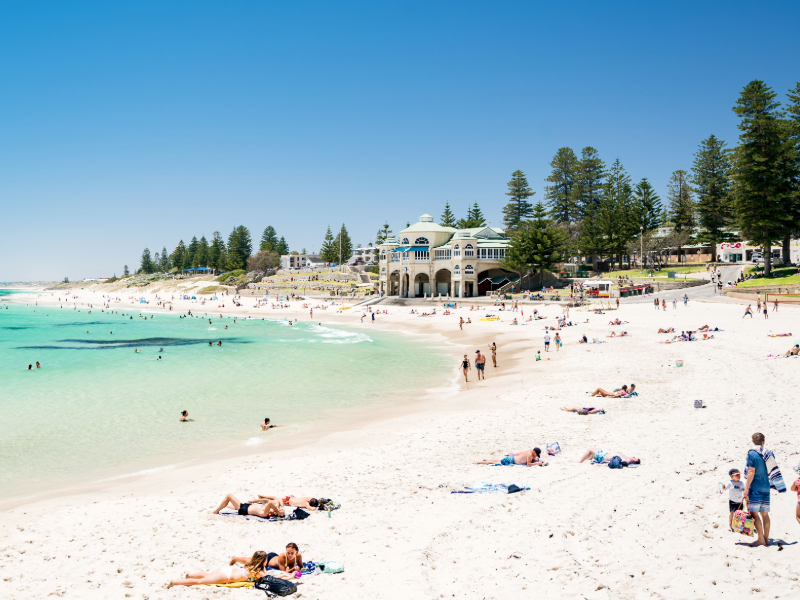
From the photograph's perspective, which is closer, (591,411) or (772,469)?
(772,469)

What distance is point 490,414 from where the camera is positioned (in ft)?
44.3

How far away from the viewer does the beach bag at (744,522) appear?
5.70 metres

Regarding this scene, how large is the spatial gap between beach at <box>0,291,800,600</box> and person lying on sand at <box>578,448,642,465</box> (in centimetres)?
17

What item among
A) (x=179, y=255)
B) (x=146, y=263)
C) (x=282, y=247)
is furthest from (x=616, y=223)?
(x=146, y=263)

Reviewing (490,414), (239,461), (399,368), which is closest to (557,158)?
(399,368)

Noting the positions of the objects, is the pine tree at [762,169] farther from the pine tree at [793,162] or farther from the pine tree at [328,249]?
the pine tree at [328,249]

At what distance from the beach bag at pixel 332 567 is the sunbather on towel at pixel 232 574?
2.18 ft

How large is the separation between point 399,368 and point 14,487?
14725 mm

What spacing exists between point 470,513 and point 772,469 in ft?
12.0

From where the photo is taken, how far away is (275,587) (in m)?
5.37

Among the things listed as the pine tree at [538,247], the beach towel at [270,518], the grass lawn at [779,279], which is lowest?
the beach towel at [270,518]

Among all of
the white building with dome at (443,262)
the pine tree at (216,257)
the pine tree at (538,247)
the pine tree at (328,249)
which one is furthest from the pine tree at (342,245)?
the pine tree at (538,247)

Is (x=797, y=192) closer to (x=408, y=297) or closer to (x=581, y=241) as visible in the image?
(x=581, y=241)

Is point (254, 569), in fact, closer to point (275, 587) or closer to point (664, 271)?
point (275, 587)
